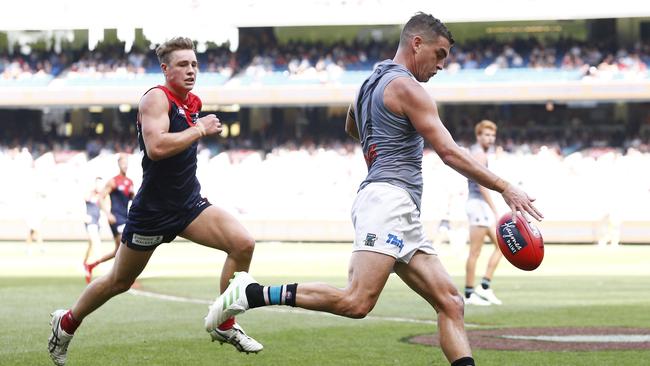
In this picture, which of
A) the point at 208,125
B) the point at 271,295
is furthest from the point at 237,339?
the point at 208,125

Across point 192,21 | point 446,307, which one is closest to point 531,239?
point 446,307

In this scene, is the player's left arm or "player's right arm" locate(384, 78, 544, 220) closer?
"player's right arm" locate(384, 78, 544, 220)

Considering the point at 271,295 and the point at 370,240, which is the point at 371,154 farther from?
the point at 271,295

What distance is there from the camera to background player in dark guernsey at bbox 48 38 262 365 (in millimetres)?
8789

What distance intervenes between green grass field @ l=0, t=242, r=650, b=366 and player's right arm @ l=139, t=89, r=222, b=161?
7.66 feet

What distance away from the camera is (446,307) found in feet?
24.7

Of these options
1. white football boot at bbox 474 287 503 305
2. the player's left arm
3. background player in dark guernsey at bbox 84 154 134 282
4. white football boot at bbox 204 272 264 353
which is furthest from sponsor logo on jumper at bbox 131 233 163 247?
background player in dark guernsey at bbox 84 154 134 282

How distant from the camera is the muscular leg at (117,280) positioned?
8.93 meters

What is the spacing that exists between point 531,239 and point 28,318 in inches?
323

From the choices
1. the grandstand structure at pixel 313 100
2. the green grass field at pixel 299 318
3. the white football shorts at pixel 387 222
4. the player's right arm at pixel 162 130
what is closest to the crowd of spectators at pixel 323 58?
the grandstand structure at pixel 313 100

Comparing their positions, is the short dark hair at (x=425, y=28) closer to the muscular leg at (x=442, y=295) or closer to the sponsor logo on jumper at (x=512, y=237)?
the sponsor logo on jumper at (x=512, y=237)

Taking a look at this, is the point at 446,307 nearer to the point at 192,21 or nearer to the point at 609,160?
the point at 609,160

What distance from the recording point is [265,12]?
49531 mm

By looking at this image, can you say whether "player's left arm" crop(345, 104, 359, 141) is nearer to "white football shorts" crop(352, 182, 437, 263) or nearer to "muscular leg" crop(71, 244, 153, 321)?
"white football shorts" crop(352, 182, 437, 263)
